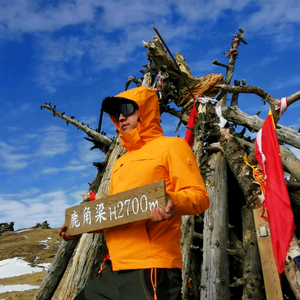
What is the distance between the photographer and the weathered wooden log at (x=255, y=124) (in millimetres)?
6371

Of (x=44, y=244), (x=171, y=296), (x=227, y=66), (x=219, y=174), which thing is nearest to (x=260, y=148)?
(x=219, y=174)

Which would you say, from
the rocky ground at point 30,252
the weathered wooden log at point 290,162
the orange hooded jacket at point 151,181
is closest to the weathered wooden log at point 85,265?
the orange hooded jacket at point 151,181

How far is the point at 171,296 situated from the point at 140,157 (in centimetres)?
102

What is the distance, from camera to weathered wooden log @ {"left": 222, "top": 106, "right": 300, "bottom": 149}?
637cm

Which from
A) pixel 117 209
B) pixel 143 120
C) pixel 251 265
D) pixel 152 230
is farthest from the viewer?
Answer: pixel 251 265

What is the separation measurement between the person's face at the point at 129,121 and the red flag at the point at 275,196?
2.78m

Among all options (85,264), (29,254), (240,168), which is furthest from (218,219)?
(29,254)

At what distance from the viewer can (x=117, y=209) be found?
1979 mm

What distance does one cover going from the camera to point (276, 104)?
4.84 metres

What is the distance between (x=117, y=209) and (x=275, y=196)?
3.04 metres

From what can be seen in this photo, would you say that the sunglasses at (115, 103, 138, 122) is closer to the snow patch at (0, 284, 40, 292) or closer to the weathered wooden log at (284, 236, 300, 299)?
the weathered wooden log at (284, 236, 300, 299)

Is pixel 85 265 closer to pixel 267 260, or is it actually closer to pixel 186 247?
pixel 186 247

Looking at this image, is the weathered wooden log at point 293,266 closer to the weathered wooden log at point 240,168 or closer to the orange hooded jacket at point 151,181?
the weathered wooden log at point 240,168

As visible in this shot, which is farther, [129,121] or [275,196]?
[275,196]
